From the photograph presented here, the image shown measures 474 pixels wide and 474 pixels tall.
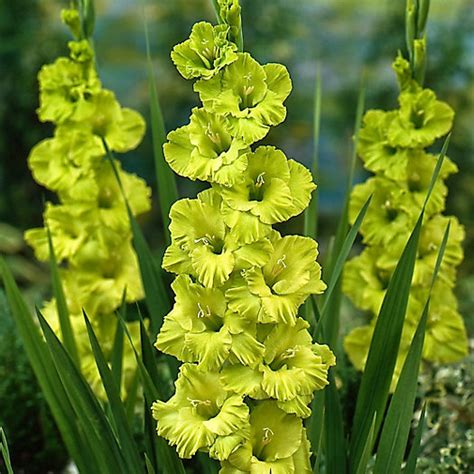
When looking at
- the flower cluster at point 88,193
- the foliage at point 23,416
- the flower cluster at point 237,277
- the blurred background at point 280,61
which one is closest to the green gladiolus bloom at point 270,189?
the flower cluster at point 237,277

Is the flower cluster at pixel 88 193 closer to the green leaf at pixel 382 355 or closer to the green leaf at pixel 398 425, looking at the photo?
the green leaf at pixel 382 355

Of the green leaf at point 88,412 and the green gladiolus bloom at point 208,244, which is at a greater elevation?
the green gladiolus bloom at point 208,244

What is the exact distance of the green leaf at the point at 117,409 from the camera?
185 centimetres

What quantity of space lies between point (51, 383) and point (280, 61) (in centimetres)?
405

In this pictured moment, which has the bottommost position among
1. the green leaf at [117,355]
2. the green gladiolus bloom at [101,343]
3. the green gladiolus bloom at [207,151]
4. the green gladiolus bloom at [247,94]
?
the green gladiolus bloom at [101,343]

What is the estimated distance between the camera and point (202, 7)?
5.87m

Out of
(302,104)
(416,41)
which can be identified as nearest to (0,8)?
(302,104)

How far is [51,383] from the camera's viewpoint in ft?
6.79

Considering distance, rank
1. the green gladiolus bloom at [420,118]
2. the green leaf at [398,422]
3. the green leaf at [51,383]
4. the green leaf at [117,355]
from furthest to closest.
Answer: the green gladiolus bloom at [420,118] < the green leaf at [117,355] < the green leaf at [51,383] < the green leaf at [398,422]

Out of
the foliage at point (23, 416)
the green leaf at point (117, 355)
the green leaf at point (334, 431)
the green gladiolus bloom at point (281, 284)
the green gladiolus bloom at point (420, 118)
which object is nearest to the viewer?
the green gladiolus bloom at point (281, 284)

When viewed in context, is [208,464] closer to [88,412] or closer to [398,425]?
[88,412]

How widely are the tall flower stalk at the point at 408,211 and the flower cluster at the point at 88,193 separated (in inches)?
23.0

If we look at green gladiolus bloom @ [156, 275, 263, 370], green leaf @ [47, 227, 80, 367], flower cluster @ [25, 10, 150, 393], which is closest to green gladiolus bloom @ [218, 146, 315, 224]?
green gladiolus bloom @ [156, 275, 263, 370]

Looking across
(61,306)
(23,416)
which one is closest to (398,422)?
(61,306)
